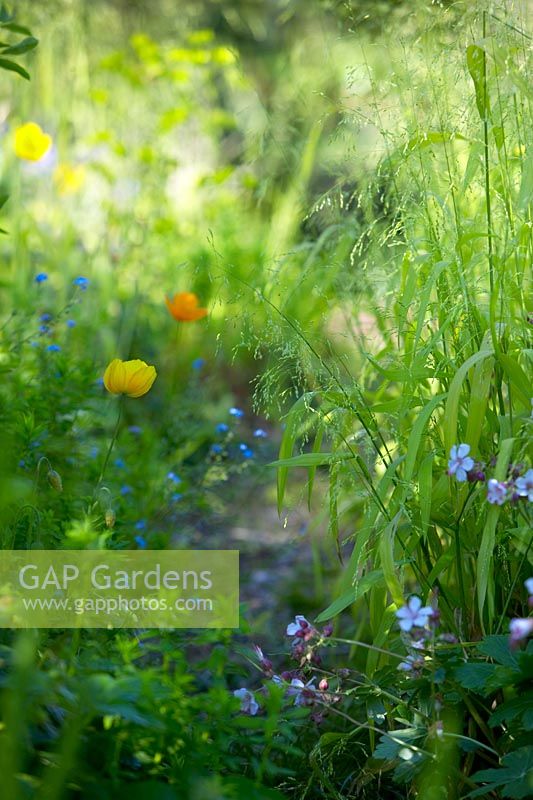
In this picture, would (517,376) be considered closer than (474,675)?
No

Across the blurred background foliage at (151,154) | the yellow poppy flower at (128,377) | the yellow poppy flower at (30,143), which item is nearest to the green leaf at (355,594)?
the yellow poppy flower at (128,377)

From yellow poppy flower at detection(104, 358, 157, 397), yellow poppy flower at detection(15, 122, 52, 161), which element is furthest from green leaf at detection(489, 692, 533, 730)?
yellow poppy flower at detection(15, 122, 52, 161)

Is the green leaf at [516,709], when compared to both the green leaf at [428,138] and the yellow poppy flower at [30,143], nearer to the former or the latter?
the green leaf at [428,138]

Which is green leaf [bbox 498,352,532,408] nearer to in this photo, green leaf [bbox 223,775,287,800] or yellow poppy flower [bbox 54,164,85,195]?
green leaf [bbox 223,775,287,800]

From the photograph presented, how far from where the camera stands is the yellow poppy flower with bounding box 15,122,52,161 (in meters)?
2.65

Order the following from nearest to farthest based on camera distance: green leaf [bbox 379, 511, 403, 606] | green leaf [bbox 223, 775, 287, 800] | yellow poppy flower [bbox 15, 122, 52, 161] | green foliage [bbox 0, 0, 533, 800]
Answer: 1. green leaf [bbox 223, 775, 287, 800]
2. green foliage [bbox 0, 0, 533, 800]
3. green leaf [bbox 379, 511, 403, 606]
4. yellow poppy flower [bbox 15, 122, 52, 161]

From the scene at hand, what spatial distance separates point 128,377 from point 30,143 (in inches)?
60.1

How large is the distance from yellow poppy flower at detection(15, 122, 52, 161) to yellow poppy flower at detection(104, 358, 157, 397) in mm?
1501

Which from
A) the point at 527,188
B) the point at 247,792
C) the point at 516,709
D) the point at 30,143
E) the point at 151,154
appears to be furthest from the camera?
the point at 151,154

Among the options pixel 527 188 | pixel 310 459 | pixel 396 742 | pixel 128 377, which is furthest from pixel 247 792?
pixel 527 188

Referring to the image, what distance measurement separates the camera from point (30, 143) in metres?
2.66

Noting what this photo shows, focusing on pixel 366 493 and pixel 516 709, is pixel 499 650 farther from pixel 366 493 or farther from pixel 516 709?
pixel 366 493

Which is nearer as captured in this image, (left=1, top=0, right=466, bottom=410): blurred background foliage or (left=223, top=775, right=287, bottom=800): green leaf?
(left=223, top=775, right=287, bottom=800): green leaf

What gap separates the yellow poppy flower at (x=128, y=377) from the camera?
4.58 feet
